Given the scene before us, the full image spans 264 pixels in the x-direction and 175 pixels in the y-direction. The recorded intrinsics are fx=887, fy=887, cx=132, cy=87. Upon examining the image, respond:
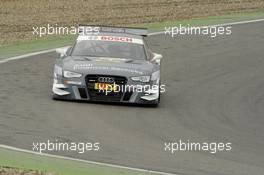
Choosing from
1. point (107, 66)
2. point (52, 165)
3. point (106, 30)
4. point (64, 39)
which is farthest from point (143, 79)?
point (64, 39)

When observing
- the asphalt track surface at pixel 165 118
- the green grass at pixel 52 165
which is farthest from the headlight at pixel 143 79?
the green grass at pixel 52 165

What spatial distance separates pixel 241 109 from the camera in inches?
666

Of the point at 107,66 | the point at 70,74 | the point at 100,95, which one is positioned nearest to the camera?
the point at 100,95

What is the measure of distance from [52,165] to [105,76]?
17.8 ft

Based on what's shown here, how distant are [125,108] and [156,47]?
323 inches

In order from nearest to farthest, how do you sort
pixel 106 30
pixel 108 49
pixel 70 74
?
pixel 70 74, pixel 108 49, pixel 106 30

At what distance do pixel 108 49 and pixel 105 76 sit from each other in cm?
144

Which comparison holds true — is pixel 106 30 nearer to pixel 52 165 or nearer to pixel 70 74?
pixel 70 74

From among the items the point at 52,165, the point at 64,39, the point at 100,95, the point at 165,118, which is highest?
the point at 52,165

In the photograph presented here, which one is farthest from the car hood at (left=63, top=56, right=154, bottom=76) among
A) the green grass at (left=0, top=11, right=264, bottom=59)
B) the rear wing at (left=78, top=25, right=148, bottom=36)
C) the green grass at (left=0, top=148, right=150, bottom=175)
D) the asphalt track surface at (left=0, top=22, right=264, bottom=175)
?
the green grass at (left=0, top=11, right=264, bottom=59)

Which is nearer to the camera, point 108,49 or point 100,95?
point 100,95

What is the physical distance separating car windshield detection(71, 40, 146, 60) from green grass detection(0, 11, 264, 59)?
429 cm

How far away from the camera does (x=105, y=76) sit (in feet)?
53.6

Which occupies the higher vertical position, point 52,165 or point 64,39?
point 52,165
